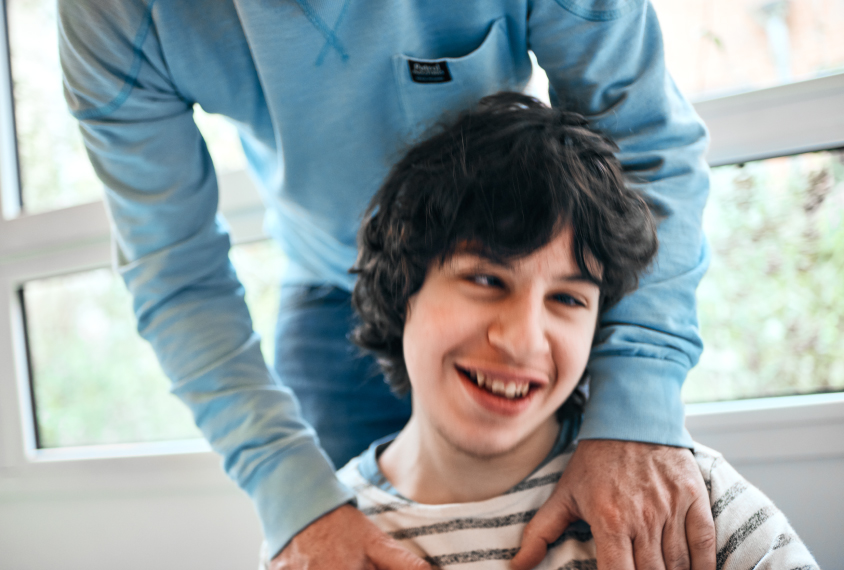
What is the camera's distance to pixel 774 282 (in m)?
1.18

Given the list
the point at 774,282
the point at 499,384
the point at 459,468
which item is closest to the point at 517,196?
the point at 499,384

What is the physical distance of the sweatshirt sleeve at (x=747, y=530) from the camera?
65 cm

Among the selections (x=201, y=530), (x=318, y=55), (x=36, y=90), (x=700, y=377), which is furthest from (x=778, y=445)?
(x=36, y=90)

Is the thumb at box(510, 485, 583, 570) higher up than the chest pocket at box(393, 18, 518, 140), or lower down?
lower down

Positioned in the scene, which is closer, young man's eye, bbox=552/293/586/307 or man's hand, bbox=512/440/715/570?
man's hand, bbox=512/440/715/570

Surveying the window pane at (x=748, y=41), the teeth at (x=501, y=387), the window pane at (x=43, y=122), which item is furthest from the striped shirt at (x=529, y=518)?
the window pane at (x=43, y=122)

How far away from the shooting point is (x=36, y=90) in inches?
69.2

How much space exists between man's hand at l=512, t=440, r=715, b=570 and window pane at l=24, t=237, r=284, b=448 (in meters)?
1.07

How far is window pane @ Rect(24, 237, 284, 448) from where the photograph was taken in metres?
1.69

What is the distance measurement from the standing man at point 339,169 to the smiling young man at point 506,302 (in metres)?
0.04

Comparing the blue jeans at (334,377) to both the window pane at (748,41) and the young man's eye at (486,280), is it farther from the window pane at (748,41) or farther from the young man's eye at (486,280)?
the window pane at (748,41)

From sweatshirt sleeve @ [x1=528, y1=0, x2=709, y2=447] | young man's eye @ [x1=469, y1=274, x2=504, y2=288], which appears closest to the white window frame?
sweatshirt sleeve @ [x1=528, y1=0, x2=709, y2=447]

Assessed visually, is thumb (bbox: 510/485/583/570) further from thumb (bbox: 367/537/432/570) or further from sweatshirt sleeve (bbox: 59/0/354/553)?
sweatshirt sleeve (bbox: 59/0/354/553)

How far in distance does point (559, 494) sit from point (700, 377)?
0.63 metres
